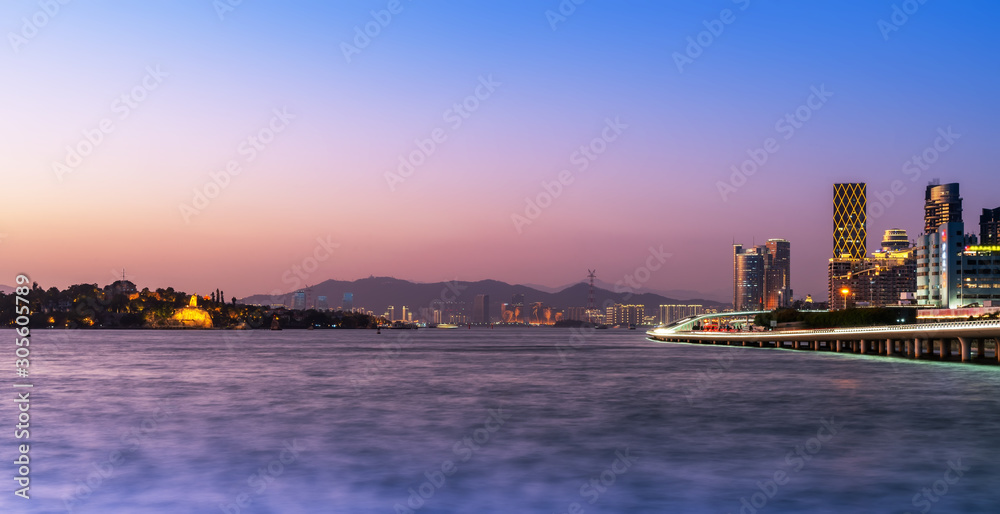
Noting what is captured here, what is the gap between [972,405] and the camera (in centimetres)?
4900

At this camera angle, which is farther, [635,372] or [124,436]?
[635,372]

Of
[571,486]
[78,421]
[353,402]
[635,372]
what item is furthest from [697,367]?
[571,486]

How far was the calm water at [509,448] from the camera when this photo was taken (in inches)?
916

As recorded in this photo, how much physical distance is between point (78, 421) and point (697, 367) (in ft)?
223

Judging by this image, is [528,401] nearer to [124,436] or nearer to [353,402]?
[353,402]
